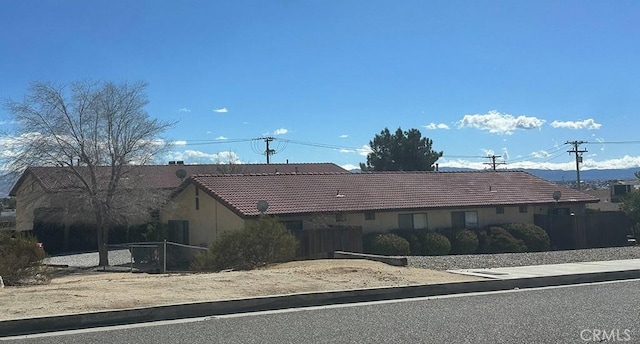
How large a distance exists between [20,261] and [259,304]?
795cm

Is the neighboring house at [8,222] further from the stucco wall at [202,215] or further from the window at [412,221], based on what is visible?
the window at [412,221]

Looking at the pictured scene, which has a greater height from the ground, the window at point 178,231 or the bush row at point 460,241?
the window at point 178,231

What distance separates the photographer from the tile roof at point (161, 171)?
30406mm

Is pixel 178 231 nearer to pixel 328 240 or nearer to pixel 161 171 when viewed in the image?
pixel 328 240

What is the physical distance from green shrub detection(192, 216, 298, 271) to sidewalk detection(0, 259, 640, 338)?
6005 mm

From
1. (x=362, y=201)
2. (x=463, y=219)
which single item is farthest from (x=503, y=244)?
(x=362, y=201)

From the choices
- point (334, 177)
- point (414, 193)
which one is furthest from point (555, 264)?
point (334, 177)

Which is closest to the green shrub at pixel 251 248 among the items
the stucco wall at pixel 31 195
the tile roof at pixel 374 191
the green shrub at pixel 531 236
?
the tile roof at pixel 374 191

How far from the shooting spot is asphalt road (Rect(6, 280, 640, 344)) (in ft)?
28.6

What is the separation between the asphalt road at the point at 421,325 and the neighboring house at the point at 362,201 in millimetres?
18077

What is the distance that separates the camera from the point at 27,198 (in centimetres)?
3341

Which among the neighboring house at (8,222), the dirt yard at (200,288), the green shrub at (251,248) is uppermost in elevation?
the neighboring house at (8,222)

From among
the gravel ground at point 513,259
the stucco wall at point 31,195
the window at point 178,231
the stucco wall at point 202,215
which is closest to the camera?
the gravel ground at point 513,259

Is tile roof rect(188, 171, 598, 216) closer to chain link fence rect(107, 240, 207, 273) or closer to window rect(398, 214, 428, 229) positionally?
window rect(398, 214, 428, 229)
